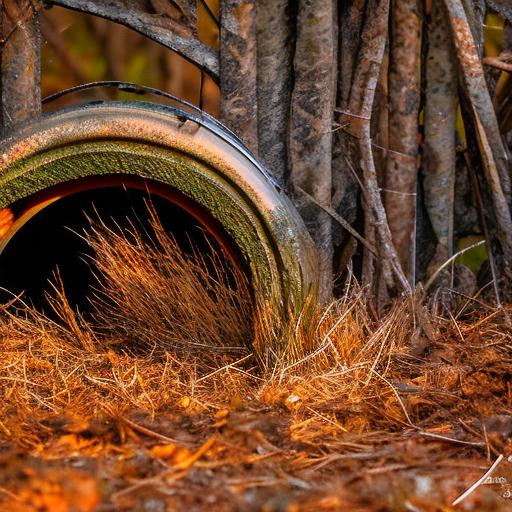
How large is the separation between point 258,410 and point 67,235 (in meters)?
1.40

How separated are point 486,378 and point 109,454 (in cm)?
131

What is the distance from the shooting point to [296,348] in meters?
3.18

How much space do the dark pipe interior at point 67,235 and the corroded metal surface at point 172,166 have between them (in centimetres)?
42

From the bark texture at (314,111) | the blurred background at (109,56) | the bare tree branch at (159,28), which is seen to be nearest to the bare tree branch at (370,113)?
the bark texture at (314,111)

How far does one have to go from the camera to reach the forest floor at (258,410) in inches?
90.0

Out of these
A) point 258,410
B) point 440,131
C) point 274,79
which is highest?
point 274,79

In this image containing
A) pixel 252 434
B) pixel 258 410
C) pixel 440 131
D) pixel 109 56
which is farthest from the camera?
pixel 109 56

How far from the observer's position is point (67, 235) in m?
3.85

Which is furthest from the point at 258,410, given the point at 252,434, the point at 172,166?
the point at 172,166

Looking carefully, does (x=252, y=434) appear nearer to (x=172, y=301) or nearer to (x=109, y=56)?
(x=172, y=301)

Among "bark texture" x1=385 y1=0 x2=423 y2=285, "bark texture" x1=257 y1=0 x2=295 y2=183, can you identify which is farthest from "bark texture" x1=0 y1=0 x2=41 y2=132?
"bark texture" x1=385 y1=0 x2=423 y2=285

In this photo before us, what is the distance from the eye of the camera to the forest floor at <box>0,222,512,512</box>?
2287 millimetres

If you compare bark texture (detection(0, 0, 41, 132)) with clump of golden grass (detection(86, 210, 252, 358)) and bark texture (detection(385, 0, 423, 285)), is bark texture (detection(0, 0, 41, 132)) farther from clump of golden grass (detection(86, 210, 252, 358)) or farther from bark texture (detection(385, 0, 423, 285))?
Result: bark texture (detection(385, 0, 423, 285))

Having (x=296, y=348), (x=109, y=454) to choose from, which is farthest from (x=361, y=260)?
(x=109, y=454)
